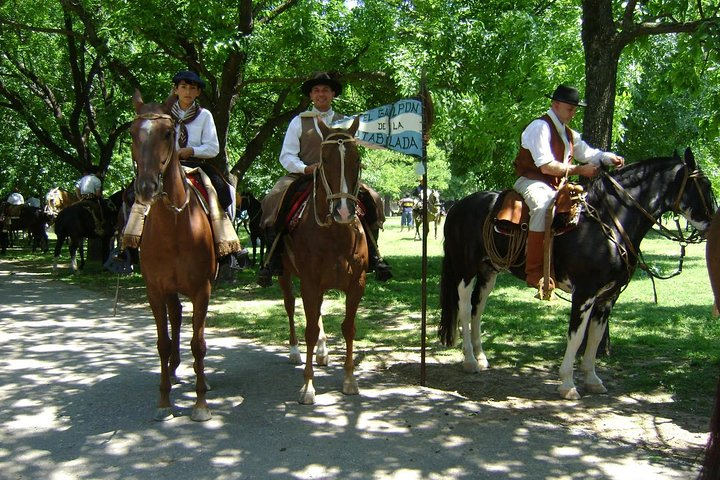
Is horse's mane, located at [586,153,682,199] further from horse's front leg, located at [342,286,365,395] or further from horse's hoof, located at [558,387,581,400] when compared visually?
horse's front leg, located at [342,286,365,395]

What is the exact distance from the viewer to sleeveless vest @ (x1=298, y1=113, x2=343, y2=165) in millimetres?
7332

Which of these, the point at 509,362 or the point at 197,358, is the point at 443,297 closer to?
the point at 509,362

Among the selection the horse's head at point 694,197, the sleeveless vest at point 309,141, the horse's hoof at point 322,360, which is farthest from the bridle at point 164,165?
the horse's head at point 694,197

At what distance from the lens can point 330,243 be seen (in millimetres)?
6598

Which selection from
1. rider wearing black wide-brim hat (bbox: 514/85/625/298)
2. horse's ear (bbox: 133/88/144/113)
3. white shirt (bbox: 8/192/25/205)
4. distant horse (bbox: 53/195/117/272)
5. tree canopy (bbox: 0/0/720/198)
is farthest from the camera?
white shirt (bbox: 8/192/25/205)

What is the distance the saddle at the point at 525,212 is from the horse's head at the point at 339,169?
1.88 metres

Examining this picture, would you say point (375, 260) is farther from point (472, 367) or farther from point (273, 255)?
point (472, 367)

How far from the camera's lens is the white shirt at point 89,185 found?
18297 millimetres

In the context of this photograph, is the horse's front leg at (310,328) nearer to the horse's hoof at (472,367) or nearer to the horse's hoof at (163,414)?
the horse's hoof at (163,414)

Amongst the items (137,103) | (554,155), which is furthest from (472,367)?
(137,103)

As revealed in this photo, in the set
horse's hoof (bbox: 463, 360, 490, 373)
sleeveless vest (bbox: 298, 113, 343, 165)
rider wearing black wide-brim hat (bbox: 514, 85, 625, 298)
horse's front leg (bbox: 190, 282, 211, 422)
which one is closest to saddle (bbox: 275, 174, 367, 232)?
sleeveless vest (bbox: 298, 113, 343, 165)

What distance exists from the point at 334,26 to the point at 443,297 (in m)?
9.34

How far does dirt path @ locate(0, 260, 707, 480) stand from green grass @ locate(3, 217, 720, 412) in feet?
2.54

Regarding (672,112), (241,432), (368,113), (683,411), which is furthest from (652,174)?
(672,112)
